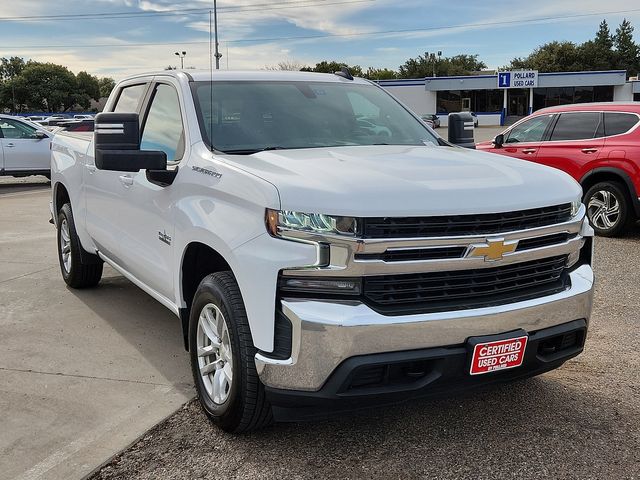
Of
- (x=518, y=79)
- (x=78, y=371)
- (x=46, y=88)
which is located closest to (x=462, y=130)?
(x=78, y=371)

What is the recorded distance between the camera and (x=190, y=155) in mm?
3768

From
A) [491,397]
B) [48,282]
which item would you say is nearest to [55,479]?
[491,397]

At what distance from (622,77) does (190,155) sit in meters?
61.0

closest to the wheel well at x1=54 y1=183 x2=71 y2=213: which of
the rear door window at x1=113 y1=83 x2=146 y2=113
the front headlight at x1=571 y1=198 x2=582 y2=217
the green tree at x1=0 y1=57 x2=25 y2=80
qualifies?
the rear door window at x1=113 y1=83 x2=146 y2=113

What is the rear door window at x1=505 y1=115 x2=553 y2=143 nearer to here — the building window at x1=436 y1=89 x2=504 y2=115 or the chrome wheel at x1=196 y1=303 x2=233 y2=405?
the chrome wheel at x1=196 y1=303 x2=233 y2=405

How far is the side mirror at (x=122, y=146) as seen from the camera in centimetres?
360

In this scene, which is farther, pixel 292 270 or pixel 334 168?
pixel 334 168

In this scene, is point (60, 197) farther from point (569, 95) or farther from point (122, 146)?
point (569, 95)

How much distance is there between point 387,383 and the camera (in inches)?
114

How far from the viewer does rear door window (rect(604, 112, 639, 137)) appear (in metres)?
8.87

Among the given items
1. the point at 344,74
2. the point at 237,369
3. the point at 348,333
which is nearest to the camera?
the point at 348,333

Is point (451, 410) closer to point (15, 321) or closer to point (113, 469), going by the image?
point (113, 469)

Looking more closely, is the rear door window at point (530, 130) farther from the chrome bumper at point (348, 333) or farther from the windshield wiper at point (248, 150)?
the chrome bumper at point (348, 333)

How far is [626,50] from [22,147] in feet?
380
